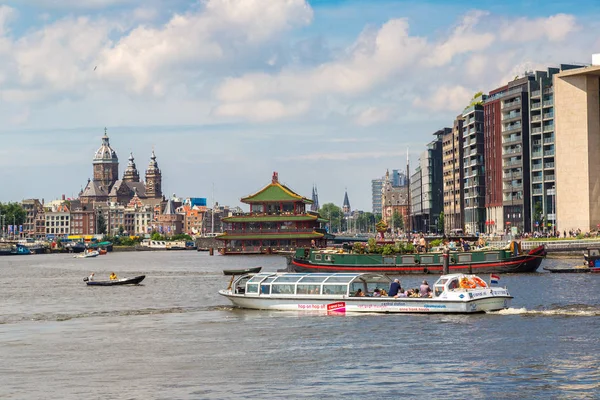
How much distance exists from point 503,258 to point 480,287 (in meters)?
41.6

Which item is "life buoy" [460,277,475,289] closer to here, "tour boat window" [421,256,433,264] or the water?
the water

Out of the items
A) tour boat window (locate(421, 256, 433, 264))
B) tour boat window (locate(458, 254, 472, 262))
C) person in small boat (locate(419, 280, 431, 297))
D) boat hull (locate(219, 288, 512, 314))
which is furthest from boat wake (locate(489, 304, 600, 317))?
tour boat window (locate(421, 256, 433, 264))

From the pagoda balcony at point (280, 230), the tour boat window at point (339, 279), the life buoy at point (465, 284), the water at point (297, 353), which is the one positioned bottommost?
the water at point (297, 353)

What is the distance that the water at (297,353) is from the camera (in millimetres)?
32906

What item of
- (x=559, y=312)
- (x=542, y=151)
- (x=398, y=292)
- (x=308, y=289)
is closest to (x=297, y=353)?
(x=398, y=292)

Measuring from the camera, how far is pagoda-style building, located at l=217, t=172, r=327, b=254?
188 m

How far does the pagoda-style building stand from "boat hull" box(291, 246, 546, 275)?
86708 mm

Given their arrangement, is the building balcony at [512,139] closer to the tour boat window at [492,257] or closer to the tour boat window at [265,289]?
the tour boat window at [492,257]

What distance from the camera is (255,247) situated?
192500 mm

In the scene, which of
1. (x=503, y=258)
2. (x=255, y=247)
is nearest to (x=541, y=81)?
(x=255, y=247)

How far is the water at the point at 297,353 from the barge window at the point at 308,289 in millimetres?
1680

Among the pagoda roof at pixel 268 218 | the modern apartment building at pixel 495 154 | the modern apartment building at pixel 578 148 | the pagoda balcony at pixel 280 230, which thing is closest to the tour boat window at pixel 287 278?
the modern apartment building at pixel 578 148

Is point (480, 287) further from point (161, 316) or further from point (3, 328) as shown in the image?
point (3, 328)

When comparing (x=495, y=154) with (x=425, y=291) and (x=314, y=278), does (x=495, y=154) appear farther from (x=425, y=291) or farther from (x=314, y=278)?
(x=425, y=291)
